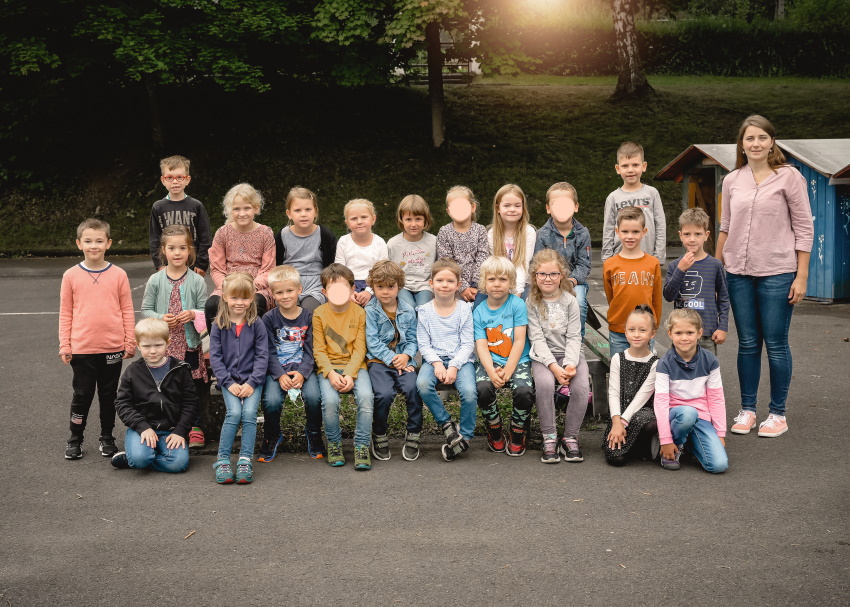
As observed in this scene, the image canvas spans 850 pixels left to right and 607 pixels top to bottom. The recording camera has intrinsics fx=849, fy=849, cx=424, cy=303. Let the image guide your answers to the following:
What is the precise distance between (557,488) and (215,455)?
7.51ft

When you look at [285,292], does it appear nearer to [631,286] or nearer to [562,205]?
[562,205]

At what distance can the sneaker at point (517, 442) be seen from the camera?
18.1 feet

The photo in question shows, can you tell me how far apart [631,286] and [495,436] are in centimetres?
141

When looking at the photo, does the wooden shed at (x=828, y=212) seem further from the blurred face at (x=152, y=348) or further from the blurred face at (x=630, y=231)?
the blurred face at (x=152, y=348)

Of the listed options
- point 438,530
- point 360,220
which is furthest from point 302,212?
point 438,530

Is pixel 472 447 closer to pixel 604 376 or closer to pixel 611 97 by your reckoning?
pixel 604 376

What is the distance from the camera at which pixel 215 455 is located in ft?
18.5

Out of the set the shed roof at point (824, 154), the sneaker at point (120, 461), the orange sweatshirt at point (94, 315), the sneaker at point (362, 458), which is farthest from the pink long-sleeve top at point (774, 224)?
the shed roof at point (824, 154)

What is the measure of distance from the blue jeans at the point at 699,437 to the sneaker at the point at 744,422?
2.33 feet

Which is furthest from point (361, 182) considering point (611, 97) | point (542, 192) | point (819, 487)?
point (819, 487)

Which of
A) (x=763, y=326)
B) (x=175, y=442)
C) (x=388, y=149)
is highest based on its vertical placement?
(x=388, y=149)

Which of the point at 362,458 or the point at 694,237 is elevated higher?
the point at 694,237

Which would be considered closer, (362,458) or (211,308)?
(362,458)

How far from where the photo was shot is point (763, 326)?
585cm
